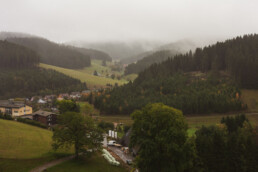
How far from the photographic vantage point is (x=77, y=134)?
3906cm

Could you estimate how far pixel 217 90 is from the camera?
97.9 m

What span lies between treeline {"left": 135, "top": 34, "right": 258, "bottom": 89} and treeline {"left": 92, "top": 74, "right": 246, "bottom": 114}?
834 cm

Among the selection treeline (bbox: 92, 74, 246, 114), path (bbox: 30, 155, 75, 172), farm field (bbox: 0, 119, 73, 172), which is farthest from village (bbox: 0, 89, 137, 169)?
treeline (bbox: 92, 74, 246, 114)

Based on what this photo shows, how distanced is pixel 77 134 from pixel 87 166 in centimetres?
606

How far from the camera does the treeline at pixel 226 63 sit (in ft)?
346

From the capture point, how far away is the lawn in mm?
36003

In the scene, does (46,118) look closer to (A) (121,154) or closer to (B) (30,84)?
(A) (121,154)

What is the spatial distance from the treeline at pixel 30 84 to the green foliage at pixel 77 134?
124817 mm

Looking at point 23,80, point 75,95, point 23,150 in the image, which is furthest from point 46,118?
point 23,80

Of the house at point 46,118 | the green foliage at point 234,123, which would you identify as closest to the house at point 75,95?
the house at point 46,118

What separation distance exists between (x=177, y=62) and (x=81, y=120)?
379 feet

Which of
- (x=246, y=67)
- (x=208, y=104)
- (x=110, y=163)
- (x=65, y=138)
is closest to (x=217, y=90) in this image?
(x=208, y=104)

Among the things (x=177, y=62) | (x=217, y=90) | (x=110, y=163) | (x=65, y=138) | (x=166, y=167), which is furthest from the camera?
(x=177, y=62)

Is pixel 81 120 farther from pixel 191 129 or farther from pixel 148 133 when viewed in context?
pixel 191 129
